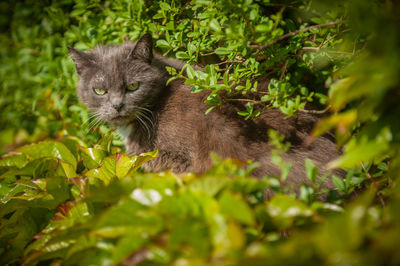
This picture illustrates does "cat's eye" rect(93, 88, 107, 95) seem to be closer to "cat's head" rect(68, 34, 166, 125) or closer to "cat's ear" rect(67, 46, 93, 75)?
"cat's head" rect(68, 34, 166, 125)

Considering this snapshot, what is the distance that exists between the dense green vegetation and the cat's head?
23 cm

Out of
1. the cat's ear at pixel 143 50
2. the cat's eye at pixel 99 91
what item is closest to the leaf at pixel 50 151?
the cat's eye at pixel 99 91

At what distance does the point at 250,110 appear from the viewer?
142cm

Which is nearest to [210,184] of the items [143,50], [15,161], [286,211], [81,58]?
[286,211]

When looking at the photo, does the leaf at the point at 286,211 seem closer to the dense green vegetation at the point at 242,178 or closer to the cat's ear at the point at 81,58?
the dense green vegetation at the point at 242,178

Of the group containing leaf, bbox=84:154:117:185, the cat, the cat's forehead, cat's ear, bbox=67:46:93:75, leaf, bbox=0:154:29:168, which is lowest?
leaf, bbox=0:154:29:168

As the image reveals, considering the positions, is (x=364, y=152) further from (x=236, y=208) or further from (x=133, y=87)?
(x=133, y=87)

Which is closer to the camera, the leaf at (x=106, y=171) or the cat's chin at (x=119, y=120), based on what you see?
the leaf at (x=106, y=171)

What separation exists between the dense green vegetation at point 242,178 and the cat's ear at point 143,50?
0.13 metres

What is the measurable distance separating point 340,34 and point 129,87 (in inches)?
48.9

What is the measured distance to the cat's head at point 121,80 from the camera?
5.86 ft

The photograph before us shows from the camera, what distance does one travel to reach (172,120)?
1773 mm

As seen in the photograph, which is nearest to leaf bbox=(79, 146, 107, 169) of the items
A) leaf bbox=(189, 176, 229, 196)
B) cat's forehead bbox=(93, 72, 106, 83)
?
cat's forehead bbox=(93, 72, 106, 83)

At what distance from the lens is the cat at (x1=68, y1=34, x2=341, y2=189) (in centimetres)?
151
